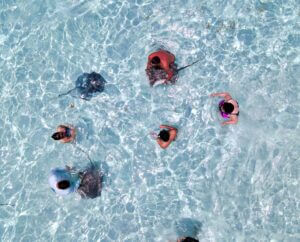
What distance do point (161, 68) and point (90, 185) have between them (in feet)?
13.3

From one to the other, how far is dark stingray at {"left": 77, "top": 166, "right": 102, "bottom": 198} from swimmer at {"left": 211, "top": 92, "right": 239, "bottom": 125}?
13.4ft

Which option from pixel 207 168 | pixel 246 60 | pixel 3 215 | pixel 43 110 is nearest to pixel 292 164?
pixel 207 168

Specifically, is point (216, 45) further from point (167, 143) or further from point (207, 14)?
point (167, 143)

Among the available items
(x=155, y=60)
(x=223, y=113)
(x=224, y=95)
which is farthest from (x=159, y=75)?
(x=223, y=113)

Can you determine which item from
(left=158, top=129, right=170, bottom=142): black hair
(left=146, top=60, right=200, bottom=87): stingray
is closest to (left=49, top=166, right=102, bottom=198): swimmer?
(left=158, top=129, right=170, bottom=142): black hair

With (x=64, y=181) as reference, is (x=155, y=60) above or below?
above

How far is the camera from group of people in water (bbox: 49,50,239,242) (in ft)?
38.3

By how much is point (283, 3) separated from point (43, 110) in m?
7.97

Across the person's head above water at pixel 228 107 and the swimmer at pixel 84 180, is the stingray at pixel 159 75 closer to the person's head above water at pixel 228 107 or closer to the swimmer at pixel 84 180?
the person's head above water at pixel 228 107

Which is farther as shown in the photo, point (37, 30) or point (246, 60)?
point (37, 30)

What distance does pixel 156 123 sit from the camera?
12.3 m

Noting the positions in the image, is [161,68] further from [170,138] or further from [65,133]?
[65,133]

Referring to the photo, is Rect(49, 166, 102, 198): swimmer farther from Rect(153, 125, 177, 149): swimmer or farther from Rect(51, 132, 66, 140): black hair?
Rect(153, 125, 177, 149): swimmer

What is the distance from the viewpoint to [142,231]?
39.4 ft
